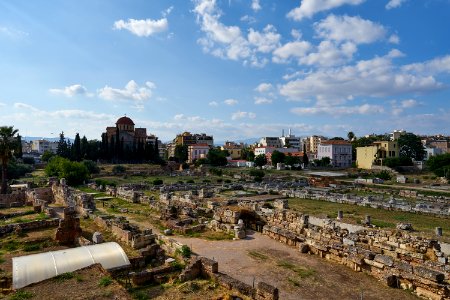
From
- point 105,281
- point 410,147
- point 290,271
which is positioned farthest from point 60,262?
point 410,147

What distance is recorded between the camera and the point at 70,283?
38.3 ft

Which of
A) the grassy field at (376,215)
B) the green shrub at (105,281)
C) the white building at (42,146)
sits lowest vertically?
the grassy field at (376,215)

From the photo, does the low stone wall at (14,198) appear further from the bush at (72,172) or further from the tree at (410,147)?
the tree at (410,147)

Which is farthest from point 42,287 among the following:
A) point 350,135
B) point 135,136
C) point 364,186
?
point 350,135

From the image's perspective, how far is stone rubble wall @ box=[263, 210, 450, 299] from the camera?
1358 cm

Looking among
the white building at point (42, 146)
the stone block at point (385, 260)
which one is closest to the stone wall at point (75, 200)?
the stone block at point (385, 260)

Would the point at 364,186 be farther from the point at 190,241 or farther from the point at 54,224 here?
the point at 54,224

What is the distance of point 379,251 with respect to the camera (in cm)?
1859

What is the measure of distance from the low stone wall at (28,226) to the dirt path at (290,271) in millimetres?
9955

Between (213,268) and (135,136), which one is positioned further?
(135,136)

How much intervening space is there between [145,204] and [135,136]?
Result: 76341 millimetres

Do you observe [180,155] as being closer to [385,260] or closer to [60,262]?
[60,262]

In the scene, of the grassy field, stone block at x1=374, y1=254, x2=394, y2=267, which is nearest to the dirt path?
stone block at x1=374, y1=254, x2=394, y2=267

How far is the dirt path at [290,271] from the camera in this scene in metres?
13.3
